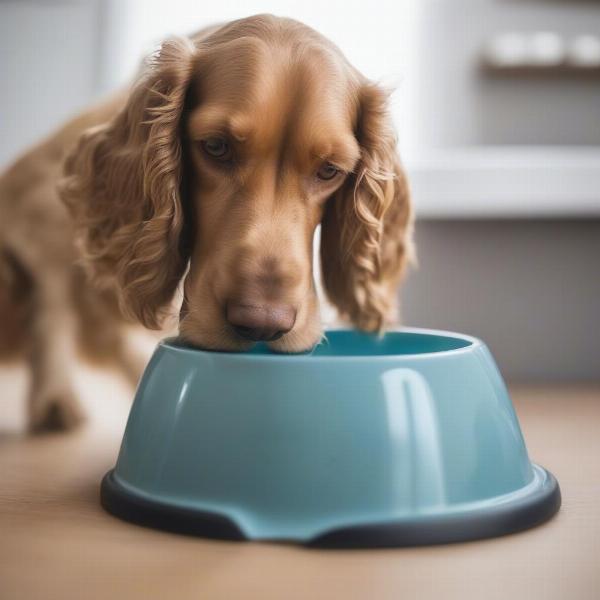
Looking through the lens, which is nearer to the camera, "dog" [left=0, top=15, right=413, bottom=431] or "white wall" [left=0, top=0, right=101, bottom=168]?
"dog" [left=0, top=15, right=413, bottom=431]

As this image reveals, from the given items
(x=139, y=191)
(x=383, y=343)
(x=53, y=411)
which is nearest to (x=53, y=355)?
(x=53, y=411)

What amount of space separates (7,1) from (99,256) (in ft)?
5.08

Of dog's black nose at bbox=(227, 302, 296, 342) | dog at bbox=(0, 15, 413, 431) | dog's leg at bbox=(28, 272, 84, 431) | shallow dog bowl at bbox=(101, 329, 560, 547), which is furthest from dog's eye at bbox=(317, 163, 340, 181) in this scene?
dog's leg at bbox=(28, 272, 84, 431)

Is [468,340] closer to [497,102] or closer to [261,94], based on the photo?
[261,94]

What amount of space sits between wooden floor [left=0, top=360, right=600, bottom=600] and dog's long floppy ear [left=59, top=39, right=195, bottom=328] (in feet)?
1.01

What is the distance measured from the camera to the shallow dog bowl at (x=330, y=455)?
1.04m

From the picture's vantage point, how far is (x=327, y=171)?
136 centimetres

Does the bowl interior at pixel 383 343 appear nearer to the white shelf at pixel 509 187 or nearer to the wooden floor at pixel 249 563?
the wooden floor at pixel 249 563

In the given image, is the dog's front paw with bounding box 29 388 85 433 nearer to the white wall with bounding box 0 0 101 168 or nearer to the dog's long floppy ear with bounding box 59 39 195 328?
the dog's long floppy ear with bounding box 59 39 195 328

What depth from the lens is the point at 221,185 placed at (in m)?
1.31

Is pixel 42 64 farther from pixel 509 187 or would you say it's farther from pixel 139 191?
pixel 139 191

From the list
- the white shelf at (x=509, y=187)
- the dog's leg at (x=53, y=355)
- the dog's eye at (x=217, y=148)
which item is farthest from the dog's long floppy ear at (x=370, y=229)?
the white shelf at (x=509, y=187)

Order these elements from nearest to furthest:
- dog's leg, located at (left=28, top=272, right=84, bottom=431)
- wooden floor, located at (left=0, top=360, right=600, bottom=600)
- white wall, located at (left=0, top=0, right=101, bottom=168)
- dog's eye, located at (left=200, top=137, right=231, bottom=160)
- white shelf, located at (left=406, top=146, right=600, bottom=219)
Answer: wooden floor, located at (left=0, top=360, right=600, bottom=600) → dog's eye, located at (left=200, top=137, right=231, bottom=160) → dog's leg, located at (left=28, top=272, right=84, bottom=431) → white shelf, located at (left=406, top=146, right=600, bottom=219) → white wall, located at (left=0, top=0, right=101, bottom=168)

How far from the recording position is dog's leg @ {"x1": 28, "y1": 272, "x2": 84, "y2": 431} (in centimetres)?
183
